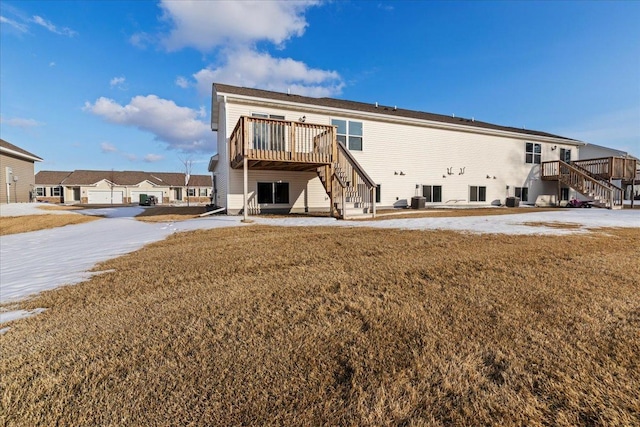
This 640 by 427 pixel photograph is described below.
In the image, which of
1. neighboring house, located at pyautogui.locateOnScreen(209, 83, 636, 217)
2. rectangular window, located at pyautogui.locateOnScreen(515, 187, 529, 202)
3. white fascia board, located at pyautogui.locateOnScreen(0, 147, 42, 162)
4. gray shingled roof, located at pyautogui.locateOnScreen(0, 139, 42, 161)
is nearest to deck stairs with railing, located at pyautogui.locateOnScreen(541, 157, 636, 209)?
neighboring house, located at pyautogui.locateOnScreen(209, 83, 636, 217)

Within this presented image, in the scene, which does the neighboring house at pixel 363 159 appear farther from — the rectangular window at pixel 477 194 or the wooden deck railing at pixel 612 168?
the wooden deck railing at pixel 612 168

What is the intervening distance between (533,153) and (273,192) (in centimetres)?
1839

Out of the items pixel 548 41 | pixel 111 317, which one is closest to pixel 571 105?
pixel 548 41

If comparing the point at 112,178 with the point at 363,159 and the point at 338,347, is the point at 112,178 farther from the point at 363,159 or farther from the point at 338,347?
the point at 338,347

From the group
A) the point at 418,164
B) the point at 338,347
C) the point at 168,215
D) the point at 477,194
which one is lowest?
the point at 338,347

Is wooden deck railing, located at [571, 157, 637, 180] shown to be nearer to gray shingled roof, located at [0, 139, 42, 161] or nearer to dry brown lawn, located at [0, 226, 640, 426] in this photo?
dry brown lawn, located at [0, 226, 640, 426]

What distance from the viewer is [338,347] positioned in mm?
2053

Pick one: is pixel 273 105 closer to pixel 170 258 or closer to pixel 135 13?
pixel 135 13

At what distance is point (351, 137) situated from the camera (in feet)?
48.1

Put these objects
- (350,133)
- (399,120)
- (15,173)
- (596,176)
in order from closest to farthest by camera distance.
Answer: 1. (350,133)
2. (399,120)
3. (596,176)
4. (15,173)

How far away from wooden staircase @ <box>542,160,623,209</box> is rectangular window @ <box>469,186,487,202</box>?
4867mm

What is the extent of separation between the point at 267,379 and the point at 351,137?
1403 centimetres

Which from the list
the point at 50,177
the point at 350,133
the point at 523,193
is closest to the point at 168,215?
the point at 350,133

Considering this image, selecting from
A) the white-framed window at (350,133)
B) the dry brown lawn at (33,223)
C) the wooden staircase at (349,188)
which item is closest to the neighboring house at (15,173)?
the dry brown lawn at (33,223)
